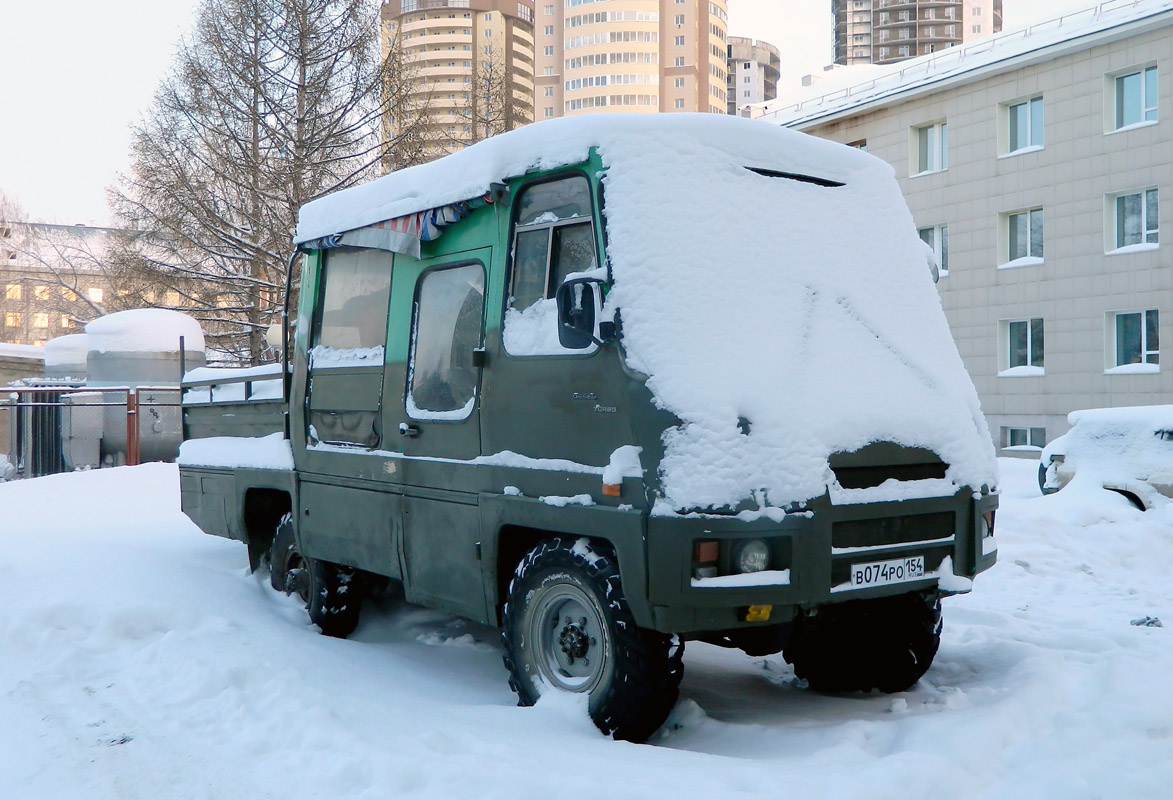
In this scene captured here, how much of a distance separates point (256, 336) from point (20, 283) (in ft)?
50.0

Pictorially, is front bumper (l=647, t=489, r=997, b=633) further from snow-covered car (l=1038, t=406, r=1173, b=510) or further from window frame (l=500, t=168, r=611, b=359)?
snow-covered car (l=1038, t=406, r=1173, b=510)

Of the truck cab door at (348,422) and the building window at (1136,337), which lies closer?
the truck cab door at (348,422)

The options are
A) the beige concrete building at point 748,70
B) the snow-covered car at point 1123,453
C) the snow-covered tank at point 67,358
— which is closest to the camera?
the snow-covered car at point 1123,453

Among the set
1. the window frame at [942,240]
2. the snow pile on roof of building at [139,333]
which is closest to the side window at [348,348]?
the snow pile on roof of building at [139,333]

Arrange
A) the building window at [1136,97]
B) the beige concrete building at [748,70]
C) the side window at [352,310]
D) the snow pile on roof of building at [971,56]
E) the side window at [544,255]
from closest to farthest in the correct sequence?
the side window at [544,255] < the side window at [352,310] < the building window at [1136,97] < the snow pile on roof of building at [971,56] < the beige concrete building at [748,70]

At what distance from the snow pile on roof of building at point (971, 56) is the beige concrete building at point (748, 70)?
122830 mm

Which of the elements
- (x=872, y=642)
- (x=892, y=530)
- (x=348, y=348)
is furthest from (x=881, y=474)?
(x=348, y=348)

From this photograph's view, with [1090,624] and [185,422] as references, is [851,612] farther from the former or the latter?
[185,422]

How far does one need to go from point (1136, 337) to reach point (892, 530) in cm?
2430

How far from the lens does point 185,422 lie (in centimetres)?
812

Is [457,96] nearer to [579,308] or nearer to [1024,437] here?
[1024,437]

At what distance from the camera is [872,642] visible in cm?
534

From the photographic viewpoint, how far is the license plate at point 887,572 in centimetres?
436

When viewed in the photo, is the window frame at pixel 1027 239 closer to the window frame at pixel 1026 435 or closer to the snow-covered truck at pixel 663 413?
the window frame at pixel 1026 435
